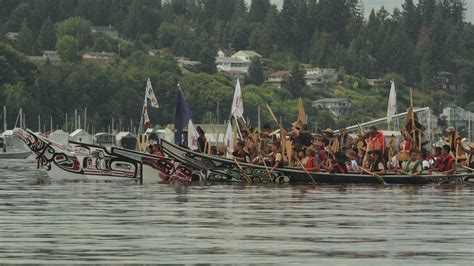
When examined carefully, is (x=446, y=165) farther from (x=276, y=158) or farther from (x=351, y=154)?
(x=276, y=158)

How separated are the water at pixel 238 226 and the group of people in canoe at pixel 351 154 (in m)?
3.84

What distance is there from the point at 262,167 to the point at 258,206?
13.4 m

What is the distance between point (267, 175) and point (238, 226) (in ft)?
65.4

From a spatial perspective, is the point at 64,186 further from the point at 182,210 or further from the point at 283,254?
the point at 283,254

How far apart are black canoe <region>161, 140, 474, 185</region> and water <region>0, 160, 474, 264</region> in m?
3.16

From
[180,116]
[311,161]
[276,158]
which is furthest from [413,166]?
[180,116]

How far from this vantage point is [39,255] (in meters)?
27.4

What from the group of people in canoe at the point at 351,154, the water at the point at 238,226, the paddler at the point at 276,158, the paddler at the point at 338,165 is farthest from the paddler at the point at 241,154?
the water at the point at 238,226

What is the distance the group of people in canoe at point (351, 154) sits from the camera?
5231 cm

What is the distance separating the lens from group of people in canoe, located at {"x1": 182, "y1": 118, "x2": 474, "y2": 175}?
172 ft

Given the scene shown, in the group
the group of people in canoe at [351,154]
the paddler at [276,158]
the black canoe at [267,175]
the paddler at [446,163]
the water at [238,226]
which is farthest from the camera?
the paddler at [276,158]

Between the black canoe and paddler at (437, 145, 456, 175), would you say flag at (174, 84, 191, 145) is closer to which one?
the black canoe

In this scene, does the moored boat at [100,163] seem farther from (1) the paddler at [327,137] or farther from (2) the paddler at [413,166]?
(2) the paddler at [413,166]

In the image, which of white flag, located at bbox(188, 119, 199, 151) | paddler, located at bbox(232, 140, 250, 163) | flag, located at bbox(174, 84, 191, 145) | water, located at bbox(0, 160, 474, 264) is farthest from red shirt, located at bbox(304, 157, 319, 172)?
flag, located at bbox(174, 84, 191, 145)
